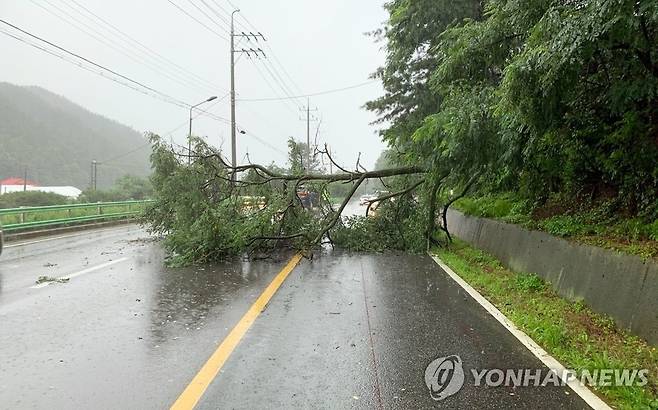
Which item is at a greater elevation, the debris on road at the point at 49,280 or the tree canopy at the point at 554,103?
the tree canopy at the point at 554,103

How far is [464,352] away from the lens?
480 centimetres

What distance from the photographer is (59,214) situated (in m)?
18.7

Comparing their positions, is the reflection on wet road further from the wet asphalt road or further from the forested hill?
the forested hill

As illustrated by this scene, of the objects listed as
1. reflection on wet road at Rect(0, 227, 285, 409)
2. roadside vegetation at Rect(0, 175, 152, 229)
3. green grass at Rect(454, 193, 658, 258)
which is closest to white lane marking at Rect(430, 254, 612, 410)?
green grass at Rect(454, 193, 658, 258)

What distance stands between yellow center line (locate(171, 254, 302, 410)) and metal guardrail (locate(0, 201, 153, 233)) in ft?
34.3

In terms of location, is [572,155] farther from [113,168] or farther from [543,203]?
[113,168]

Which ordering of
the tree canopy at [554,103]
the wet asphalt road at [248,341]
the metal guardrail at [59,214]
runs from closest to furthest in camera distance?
the wet asphalt road at [248,341] < the tree canopy at [554,103] < the metal guardrail at [59,214]

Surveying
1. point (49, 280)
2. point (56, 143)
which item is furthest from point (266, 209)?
point (56, 143)

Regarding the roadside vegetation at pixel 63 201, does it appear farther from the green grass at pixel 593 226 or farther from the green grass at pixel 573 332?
the green grass at pixel 573 332

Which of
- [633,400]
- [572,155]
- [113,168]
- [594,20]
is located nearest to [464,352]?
[633,400]

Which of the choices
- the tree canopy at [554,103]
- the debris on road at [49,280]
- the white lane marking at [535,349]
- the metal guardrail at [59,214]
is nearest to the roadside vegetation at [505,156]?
the tree canopy at [554,103]

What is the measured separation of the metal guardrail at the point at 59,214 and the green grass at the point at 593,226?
11294 mm

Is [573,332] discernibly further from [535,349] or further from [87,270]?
[87,270]

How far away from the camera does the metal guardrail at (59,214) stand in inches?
640
